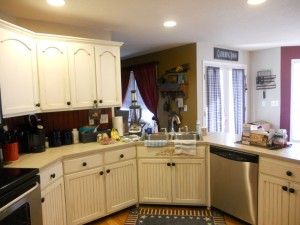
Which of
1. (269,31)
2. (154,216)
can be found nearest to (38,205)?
(154,216)

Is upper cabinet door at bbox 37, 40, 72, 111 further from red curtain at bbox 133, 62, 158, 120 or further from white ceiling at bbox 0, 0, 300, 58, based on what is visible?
red curtain at bbox 133, 62, 158, 120

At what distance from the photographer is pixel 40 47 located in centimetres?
236

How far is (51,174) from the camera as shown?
204 cm

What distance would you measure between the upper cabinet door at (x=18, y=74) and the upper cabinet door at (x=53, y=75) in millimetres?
76

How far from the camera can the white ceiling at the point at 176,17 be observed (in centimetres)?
220

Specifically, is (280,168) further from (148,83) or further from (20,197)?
(148,83)

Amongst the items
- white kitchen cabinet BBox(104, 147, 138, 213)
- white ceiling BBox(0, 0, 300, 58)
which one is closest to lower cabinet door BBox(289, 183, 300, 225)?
white kitchen cabinet BBox(104, 147, 138, 213)

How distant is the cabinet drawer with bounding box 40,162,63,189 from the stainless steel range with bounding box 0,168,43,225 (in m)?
0.20

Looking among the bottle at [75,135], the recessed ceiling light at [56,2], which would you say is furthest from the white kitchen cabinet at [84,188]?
the recessed ceiling light at [56,2]

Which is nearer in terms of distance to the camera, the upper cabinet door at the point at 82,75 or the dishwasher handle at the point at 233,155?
the dishwasher handle at the point at 233,155

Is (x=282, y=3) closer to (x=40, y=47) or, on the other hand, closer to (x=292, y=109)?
(x=40, y=47)

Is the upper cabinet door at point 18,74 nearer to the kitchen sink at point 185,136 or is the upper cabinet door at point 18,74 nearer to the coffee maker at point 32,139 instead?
the coffee maker at point 32,139

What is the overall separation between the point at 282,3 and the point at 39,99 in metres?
2.74

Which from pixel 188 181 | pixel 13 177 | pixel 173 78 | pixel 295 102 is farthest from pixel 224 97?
pixel 13 177
